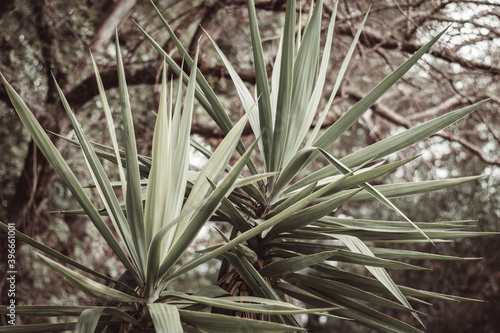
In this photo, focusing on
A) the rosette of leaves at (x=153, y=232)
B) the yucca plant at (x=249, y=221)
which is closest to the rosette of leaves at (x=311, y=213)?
the yucca plant at (x=249, y=221)

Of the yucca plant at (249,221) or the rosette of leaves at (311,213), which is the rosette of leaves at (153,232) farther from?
the rosette of leaves at (311,213)

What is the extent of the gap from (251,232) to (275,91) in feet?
2.02

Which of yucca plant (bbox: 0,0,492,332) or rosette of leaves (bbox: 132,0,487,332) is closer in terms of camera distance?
yucca plant (bbox: 0,0,492,332)

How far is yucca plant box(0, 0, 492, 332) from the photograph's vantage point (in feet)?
2.86

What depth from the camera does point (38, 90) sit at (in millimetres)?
3852

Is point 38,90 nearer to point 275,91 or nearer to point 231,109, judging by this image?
point 231,109

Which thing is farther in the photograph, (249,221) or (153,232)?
(249,221)

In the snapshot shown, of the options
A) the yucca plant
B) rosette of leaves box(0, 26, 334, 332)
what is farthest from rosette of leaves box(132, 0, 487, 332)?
rosette of leaves box(0, 26, 334, 332)

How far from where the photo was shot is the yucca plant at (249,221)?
0.87 m

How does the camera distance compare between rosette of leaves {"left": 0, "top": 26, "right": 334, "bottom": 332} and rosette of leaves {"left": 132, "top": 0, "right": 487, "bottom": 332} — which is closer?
rosette of leaves {"left": 0, "top": 26, "right": 334, "bottom": 332}

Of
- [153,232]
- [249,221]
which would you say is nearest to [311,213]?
[249,221]

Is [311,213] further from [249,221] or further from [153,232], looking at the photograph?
[153,232]

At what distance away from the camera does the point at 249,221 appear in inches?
44.9

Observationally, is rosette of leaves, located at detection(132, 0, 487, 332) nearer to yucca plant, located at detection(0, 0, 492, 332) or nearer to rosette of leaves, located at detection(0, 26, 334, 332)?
yucca plant, located at detection(0, 0, 492, 332)
